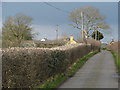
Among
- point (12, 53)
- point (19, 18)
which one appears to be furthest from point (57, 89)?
point (19, 18)

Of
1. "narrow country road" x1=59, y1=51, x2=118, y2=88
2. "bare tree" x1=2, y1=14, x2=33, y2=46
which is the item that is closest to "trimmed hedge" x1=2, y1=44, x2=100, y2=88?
"narrow country road" x1=59, y1=51, x2=118, y2=88

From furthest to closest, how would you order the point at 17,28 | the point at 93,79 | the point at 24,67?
the point at 17,28 → the point at 93,79 → the point at 24,67

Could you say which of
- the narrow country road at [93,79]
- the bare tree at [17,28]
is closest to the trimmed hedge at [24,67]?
the narrow country road at [93,79]

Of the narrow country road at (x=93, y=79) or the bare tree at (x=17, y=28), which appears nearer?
the narrow country road at (x=93, y=79)

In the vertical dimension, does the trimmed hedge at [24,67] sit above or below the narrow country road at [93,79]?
above

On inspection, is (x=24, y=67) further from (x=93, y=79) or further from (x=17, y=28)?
(x=17, y=28)

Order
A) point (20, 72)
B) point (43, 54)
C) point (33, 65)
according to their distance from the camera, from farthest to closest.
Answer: point (43, 54) < point (33, 65) < point (20, 72)

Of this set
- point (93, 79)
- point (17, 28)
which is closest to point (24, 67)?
point (93, 79)

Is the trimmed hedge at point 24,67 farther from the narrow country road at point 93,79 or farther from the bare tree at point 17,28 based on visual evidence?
the bare tree at point 17,28

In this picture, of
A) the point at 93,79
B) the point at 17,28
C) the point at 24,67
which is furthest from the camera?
the point at 17,28

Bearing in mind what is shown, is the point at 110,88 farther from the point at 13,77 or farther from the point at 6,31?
the point at 6,31

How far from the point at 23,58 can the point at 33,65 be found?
4.29 feet

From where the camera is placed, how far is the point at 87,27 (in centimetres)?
7188

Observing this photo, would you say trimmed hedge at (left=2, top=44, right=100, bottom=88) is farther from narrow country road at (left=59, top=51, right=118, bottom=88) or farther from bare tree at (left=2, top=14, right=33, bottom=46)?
bare tree at (left=2, top=14, right=33, bottom=46)
